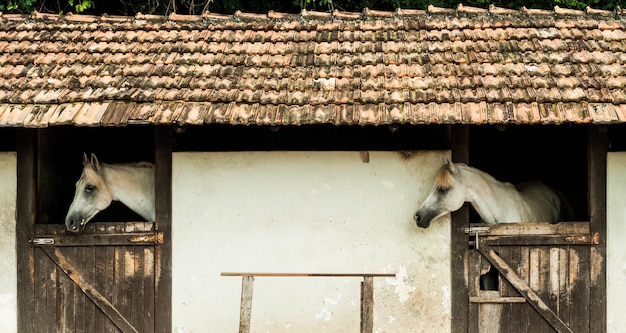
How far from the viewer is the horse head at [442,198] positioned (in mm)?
7641

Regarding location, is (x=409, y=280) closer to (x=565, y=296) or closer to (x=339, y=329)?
(x=339, y=329)

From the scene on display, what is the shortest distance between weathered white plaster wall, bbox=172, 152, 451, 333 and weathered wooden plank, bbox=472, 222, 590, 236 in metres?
0.53

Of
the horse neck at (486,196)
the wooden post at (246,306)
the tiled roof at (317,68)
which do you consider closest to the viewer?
the wooden post at (246,306)

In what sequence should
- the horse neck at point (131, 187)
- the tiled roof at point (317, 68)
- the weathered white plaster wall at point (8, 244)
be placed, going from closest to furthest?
the tiled roof at point (317, 68), the weathered white plaster wall at point (8, 244), the horse neck at point (131, 187)

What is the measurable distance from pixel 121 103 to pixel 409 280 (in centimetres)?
345

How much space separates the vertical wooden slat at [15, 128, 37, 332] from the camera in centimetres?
805

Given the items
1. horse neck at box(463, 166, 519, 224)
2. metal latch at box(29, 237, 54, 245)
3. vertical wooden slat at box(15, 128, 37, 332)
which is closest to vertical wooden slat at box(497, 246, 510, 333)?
horse neck at box(463, 166, 519, 224)

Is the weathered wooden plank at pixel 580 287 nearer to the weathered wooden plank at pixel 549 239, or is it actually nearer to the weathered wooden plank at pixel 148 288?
the weathered wooden plank at pixel 549 239

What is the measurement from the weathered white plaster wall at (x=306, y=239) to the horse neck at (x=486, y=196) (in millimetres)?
371

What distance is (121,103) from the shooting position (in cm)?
755

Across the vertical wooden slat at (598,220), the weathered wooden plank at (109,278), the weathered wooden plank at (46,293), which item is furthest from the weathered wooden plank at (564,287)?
the weathered wooden plank at (46,293)

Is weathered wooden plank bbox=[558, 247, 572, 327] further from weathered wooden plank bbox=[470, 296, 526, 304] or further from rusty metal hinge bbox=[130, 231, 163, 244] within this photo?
rusty metal hinge bbox=[130, 231, 163, 244]

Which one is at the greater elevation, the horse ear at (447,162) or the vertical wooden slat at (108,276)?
the horse ear at (447,162)

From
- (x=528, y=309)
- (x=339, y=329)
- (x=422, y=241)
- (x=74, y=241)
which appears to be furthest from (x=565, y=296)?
(x=74, y=241)
